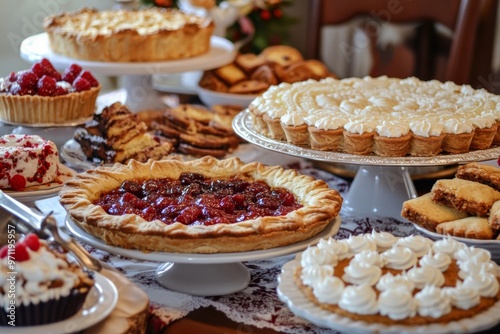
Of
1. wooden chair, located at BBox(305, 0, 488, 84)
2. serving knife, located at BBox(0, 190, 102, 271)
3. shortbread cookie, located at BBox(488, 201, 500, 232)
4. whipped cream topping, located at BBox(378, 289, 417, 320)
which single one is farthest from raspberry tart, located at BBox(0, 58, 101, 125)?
wooden chair, located at BBox(305, 0, 488, 84)

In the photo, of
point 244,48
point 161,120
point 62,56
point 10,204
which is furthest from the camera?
point 244,48

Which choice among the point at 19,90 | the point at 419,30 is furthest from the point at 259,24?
the point at 19,90

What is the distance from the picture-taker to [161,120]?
9.67 feet

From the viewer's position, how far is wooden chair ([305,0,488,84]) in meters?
3.89

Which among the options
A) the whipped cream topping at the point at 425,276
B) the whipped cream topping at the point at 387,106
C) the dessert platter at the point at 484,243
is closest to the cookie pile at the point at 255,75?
the whipped cream topping at the point at 387,106

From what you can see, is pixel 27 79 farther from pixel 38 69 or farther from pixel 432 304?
pixel 432 304

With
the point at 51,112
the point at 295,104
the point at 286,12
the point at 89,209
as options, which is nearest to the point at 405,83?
the point at 295,104

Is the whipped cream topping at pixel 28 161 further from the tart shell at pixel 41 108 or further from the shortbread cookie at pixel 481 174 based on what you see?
the shortbread cookie at pixel 481 174

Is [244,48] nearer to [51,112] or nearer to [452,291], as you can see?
[51,112]

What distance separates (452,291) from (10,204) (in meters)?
0.97

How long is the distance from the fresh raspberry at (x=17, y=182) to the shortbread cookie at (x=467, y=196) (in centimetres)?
107

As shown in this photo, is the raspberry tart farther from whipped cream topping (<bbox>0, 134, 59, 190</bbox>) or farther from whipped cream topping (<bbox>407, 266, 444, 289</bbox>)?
whipped cream topping (<bbox>407, 266, 444, 289</bbox>)

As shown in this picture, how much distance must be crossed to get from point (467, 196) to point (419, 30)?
8.13ft

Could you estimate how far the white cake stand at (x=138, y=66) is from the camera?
310 centimetres
